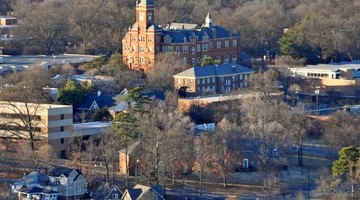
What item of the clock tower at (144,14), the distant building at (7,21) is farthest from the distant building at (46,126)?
the distant building at (7,21)

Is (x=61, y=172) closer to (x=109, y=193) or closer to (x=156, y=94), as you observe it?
(x=109, y=193)

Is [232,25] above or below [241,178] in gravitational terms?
above

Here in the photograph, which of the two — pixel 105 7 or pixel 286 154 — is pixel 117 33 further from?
pixel 286 154

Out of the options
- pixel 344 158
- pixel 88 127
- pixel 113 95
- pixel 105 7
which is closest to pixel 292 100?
pixel 113 95

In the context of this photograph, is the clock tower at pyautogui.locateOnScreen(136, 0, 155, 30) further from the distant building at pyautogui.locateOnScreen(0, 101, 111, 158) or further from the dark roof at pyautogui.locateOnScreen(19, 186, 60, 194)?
the dark roof at pyautogui.locateOnScreen(19, 186, 60, 194)

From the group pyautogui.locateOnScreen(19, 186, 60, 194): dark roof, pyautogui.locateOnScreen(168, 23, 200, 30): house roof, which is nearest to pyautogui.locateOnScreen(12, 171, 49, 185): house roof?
pyautogui.locateOnScreen(19, 186, 60, 194): dark roof
